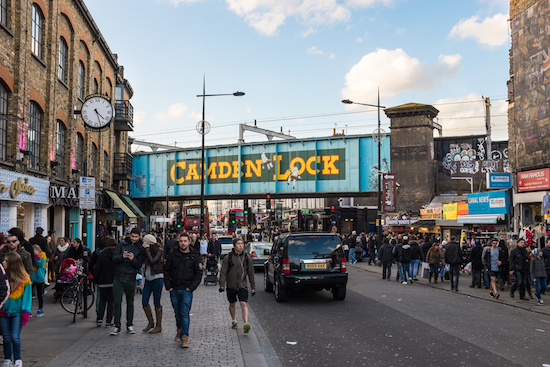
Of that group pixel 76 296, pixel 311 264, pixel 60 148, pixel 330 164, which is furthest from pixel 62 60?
pixel 330 164

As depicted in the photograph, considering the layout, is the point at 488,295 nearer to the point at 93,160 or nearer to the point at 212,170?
the point at 93,160

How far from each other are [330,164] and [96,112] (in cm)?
2237

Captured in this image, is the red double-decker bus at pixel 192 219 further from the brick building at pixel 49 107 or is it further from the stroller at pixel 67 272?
the stroller at pixel 67 272

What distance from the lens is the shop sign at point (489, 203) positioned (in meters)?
20.9

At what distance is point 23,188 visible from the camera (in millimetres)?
17203

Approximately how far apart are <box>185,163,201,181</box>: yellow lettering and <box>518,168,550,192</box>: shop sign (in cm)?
2799

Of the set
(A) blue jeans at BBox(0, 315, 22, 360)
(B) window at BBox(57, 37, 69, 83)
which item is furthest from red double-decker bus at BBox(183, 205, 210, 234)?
(A) blue jeans at BBox(0, 315, 22, 360)

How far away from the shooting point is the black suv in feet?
42.0

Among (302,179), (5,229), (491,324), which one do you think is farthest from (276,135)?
(491,324)

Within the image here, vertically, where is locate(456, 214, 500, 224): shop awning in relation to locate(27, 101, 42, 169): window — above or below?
below

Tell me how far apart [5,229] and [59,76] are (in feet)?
27.7

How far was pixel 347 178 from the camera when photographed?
39.0 meters

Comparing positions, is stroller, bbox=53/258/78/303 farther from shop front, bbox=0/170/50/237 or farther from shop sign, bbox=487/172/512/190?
shop sign, bbox=487/172/512/190

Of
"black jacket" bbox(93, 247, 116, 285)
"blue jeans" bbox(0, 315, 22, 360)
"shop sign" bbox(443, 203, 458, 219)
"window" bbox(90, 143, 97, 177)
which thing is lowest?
"blue jeans" bbox(0, 315, 22, 360)
